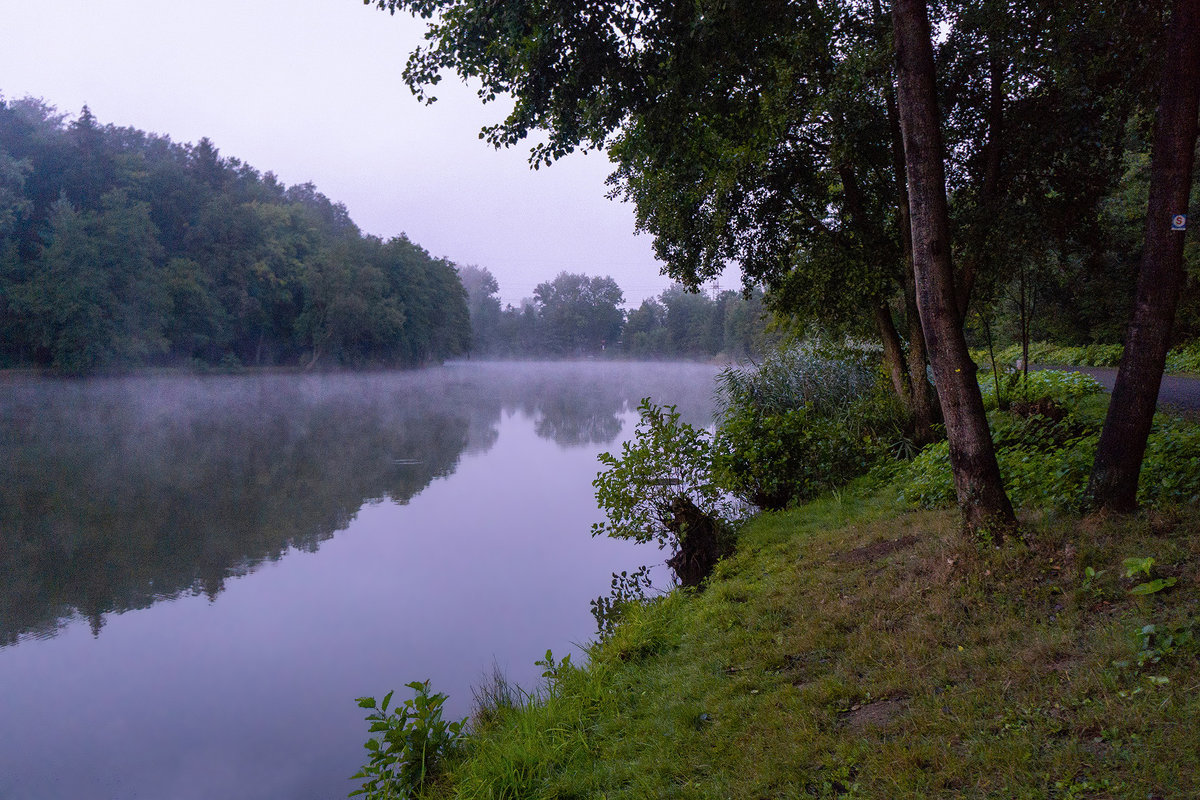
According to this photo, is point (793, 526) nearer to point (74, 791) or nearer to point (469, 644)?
point (469, 644)

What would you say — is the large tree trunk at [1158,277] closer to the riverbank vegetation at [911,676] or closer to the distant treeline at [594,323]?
the riverbank vegetation at [911,676]

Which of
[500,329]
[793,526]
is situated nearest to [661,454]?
[793,526]

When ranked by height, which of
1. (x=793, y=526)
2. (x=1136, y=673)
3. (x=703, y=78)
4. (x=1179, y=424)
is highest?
(x=703, y=78)

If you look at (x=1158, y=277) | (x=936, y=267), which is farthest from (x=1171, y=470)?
(x=936, y=267)

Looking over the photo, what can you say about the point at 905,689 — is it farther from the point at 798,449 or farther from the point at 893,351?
the point at 893,351

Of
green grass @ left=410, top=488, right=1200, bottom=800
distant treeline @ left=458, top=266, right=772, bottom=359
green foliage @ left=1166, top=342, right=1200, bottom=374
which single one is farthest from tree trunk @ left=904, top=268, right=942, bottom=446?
distant treeline @ left=458, top=266, right=772, bottom=359

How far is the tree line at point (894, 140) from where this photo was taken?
4.87 m

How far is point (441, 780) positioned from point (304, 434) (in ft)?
72.2

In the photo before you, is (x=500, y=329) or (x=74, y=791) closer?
(x=74, y=791)

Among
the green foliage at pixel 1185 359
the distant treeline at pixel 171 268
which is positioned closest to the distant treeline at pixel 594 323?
the distant treeline at pixel 171 268

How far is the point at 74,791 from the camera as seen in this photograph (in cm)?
572

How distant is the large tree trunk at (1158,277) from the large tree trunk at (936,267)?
85 cm

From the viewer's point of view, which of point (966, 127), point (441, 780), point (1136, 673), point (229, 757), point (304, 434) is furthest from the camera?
point (304, 434)

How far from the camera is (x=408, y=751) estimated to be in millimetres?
5008
